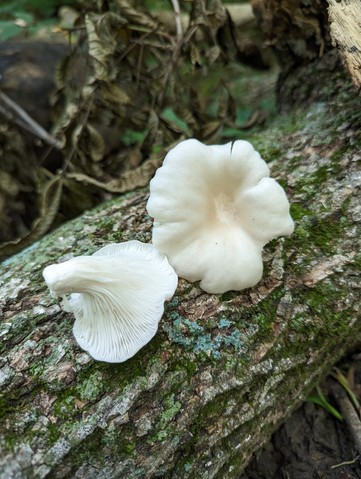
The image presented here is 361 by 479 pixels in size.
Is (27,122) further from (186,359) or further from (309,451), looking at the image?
(309,451)

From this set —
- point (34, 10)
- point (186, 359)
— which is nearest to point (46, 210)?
point (186, 359)

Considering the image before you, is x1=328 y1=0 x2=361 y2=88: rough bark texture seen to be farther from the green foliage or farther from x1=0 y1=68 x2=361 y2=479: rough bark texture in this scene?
the green foliage

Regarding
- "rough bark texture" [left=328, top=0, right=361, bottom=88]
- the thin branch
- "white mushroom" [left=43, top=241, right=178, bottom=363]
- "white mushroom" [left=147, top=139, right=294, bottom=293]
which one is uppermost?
"rough bark texture" [left=328, top=0, right=361, bottom=88]

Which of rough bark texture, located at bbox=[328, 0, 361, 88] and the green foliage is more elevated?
rough bark texture, located at bbox=[328, 0, 361, 88]

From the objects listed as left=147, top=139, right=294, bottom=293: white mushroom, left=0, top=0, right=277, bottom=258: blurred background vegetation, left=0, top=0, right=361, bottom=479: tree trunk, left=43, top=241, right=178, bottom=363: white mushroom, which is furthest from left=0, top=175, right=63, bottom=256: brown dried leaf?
left=147, top=139, right=294, bottom=293: white mushroom

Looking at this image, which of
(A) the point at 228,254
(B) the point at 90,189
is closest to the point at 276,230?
(A) the point at 228,254

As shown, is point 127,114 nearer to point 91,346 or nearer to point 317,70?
point 317,70

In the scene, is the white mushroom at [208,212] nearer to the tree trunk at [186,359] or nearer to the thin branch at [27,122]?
the tree trunk at [186,359]
